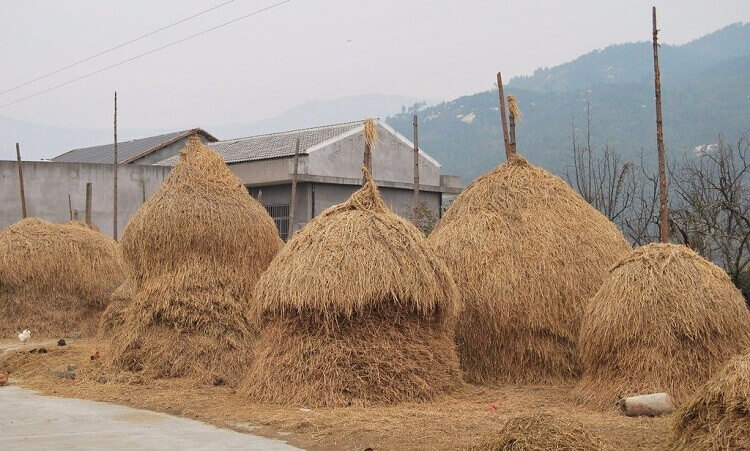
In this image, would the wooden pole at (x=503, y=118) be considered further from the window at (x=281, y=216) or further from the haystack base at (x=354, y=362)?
the window at (x=281, y=216)

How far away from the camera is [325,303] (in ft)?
39.5

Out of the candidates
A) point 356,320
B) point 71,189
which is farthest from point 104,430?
point 71,189

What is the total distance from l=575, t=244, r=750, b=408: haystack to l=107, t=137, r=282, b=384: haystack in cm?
582

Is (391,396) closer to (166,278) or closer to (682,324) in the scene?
(682,324)

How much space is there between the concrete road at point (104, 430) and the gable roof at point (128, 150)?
35.2 meters

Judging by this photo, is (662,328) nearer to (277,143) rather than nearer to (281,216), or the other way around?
(281,216)

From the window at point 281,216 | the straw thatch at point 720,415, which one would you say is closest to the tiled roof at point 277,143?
the window at point 281,216

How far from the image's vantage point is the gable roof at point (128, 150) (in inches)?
1921

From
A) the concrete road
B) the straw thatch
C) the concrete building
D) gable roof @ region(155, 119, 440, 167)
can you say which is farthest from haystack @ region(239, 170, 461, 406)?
gable roof @ region(155, 119, 440, 167)

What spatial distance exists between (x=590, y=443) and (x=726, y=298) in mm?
4062

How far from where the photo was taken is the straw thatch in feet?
25.8

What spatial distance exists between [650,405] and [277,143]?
3419cm

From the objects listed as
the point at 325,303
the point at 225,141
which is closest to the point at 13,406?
the point at 325,303

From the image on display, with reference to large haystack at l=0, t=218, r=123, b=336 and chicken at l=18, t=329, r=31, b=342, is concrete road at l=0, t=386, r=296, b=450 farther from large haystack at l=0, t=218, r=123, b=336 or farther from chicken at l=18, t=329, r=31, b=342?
large haystack at l=0, t=218, r=123, b=336
